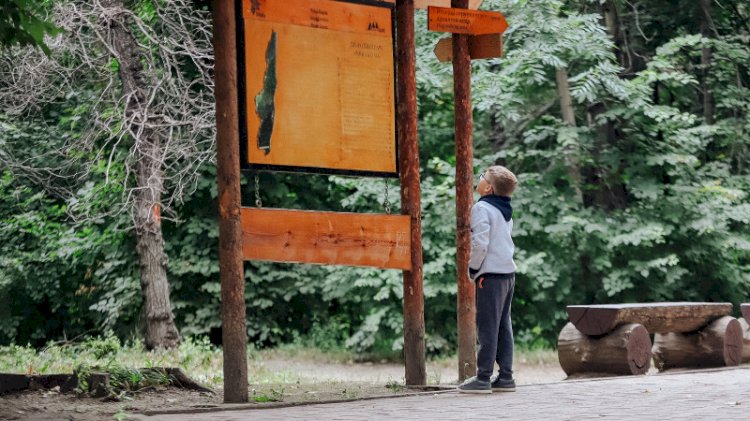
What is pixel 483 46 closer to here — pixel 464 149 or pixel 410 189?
pixel 464 149

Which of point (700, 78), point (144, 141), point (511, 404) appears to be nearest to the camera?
point (511, 404)

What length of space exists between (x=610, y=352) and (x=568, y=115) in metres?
10.4

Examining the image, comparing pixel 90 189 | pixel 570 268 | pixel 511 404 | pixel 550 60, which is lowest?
pixel 511 404

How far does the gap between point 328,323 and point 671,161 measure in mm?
7894

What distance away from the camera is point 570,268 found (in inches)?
814

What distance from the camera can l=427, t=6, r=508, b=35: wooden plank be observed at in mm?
10109

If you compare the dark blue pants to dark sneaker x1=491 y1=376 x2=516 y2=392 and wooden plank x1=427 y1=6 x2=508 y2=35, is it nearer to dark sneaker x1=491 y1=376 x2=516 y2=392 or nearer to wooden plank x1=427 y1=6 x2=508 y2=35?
dark sneaker x1=491 y1=376 x2=516 y2=392

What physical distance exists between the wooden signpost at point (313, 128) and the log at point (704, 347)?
456 centimetres

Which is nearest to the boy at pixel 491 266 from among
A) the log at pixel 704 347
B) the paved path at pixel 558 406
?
the paved path at pixel 558 406

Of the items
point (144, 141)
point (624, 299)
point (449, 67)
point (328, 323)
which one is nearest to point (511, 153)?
point (449, 67)

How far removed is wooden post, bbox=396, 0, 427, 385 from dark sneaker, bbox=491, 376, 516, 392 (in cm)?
84

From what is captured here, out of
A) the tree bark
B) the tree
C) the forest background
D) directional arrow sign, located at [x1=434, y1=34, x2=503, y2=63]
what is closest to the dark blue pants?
directional arrow sign, located at [x1=434, y1=34, x2=503, y2=63]

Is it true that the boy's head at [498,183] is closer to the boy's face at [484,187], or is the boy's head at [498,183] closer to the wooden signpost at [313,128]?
the boy's face at [484,187]

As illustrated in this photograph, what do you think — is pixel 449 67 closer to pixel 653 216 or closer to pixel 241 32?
pixel 653 216
